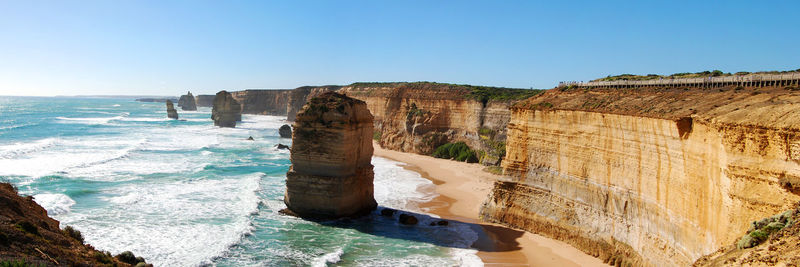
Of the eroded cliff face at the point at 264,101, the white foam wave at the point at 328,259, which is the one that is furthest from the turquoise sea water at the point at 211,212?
the eroded cliff face at the point at 264,101

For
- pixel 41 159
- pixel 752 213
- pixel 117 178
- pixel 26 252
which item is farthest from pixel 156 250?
pixel 41 159

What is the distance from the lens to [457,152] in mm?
46062

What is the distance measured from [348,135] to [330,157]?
129 centimetres

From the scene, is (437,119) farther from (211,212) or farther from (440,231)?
(211,212)

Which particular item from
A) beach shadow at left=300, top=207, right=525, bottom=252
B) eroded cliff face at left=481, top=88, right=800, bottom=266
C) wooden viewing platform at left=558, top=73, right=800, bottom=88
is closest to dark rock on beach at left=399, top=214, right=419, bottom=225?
beach shadow at left=300, top=207, right=525, bottom=252

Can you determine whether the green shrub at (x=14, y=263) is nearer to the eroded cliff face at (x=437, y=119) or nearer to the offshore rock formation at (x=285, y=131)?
the eroded cliff face at (x=437, y=119)

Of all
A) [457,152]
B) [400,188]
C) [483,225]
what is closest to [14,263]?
[483,225]

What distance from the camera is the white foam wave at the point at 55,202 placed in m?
22.5

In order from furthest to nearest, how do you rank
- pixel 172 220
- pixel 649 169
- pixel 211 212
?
pixel 211 212 < pixel 172 220 < pixel 649 169

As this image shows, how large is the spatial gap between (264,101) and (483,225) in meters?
112

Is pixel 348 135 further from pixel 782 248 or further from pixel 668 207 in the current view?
pixel 782 248

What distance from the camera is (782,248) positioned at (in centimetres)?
723

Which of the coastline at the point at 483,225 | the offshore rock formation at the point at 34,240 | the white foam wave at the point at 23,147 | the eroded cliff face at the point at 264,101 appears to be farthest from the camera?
the eroded cliff face at the point at 264,101

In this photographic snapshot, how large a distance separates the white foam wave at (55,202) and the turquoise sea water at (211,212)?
4 cm
